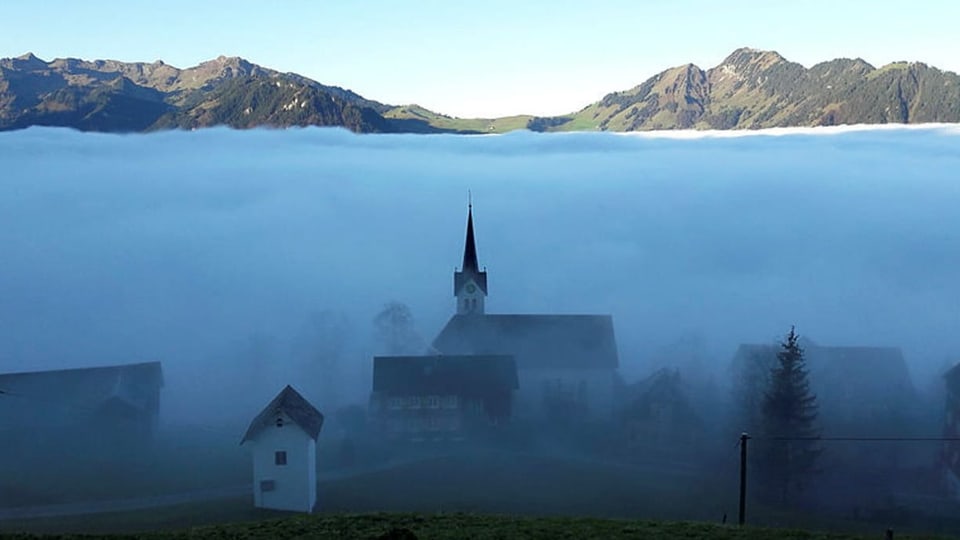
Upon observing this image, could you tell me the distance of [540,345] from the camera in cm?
7081

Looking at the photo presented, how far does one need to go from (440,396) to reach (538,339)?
15660 millimetres

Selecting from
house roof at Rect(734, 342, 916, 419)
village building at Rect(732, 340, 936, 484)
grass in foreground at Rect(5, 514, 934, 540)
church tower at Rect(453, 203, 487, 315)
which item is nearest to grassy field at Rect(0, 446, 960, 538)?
grass in foreground at Rect(5, 514, 934, 540)

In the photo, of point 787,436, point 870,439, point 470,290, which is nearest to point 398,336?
point 470,290

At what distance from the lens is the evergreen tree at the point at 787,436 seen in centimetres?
4438

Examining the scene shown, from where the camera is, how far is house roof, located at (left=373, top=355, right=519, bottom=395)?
193 ft

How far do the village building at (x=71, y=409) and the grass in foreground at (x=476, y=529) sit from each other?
1248 inches

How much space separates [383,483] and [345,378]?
27971 mm

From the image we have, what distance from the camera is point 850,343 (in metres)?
88.4

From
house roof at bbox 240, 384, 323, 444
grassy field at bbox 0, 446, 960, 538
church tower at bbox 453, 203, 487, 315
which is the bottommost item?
grassy field at bbox 0, 446, 960, 538

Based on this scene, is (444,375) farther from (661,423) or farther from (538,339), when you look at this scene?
(661,423)

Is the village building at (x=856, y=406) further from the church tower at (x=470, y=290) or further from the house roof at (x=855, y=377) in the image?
the church tower at (x=470, y=290)

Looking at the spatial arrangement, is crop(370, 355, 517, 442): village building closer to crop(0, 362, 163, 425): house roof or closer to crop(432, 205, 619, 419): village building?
crop(432, 205, 619, 419): village building

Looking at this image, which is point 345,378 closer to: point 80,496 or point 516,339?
point 516,339

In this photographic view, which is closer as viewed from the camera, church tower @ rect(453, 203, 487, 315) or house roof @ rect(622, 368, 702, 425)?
house roof @ rect(622, 368, 702, 425)
